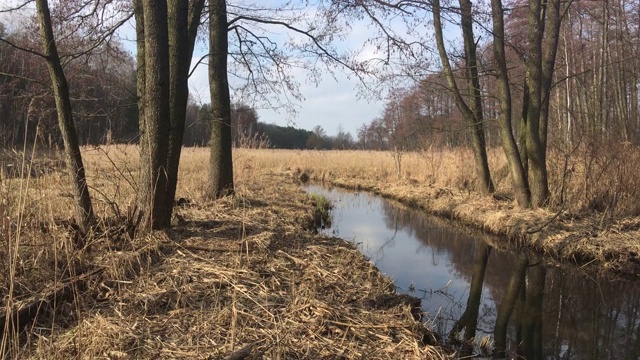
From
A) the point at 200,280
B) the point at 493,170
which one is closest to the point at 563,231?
the point at 200,280

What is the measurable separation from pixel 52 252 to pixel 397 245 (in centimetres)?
559

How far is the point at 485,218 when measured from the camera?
8.58 m

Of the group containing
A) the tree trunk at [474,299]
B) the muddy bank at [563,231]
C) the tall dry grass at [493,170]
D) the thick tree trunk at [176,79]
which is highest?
the thick tree trunk at [176,79]

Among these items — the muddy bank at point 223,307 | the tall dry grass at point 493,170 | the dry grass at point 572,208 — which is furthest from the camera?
the tall dry grass at point 493,170

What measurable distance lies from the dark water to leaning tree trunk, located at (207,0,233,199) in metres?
2.47

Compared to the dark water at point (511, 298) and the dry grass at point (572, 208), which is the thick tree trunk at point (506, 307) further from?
the dry grass at point (572, 208)

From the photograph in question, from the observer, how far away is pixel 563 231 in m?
6.74

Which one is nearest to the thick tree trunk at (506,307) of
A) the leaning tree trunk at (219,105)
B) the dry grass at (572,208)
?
the dry grass at (572,208)

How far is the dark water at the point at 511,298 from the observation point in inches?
155

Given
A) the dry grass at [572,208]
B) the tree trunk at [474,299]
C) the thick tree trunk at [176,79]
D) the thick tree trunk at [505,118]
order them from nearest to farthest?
the tree trunk at [474,299], the thick tree trunk at [176,79], the dry grass at [572,208], the thick tree trunk at [505,118]

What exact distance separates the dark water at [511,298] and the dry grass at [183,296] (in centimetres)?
88

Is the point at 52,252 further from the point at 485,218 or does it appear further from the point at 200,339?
the point at 485,218

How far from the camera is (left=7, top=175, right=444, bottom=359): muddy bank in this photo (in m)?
2.54

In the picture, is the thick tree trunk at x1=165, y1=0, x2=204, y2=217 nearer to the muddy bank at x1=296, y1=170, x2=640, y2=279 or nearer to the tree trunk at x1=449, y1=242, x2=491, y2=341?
the tree trunk at x1=449, y1=242, x2=491, y2=341
